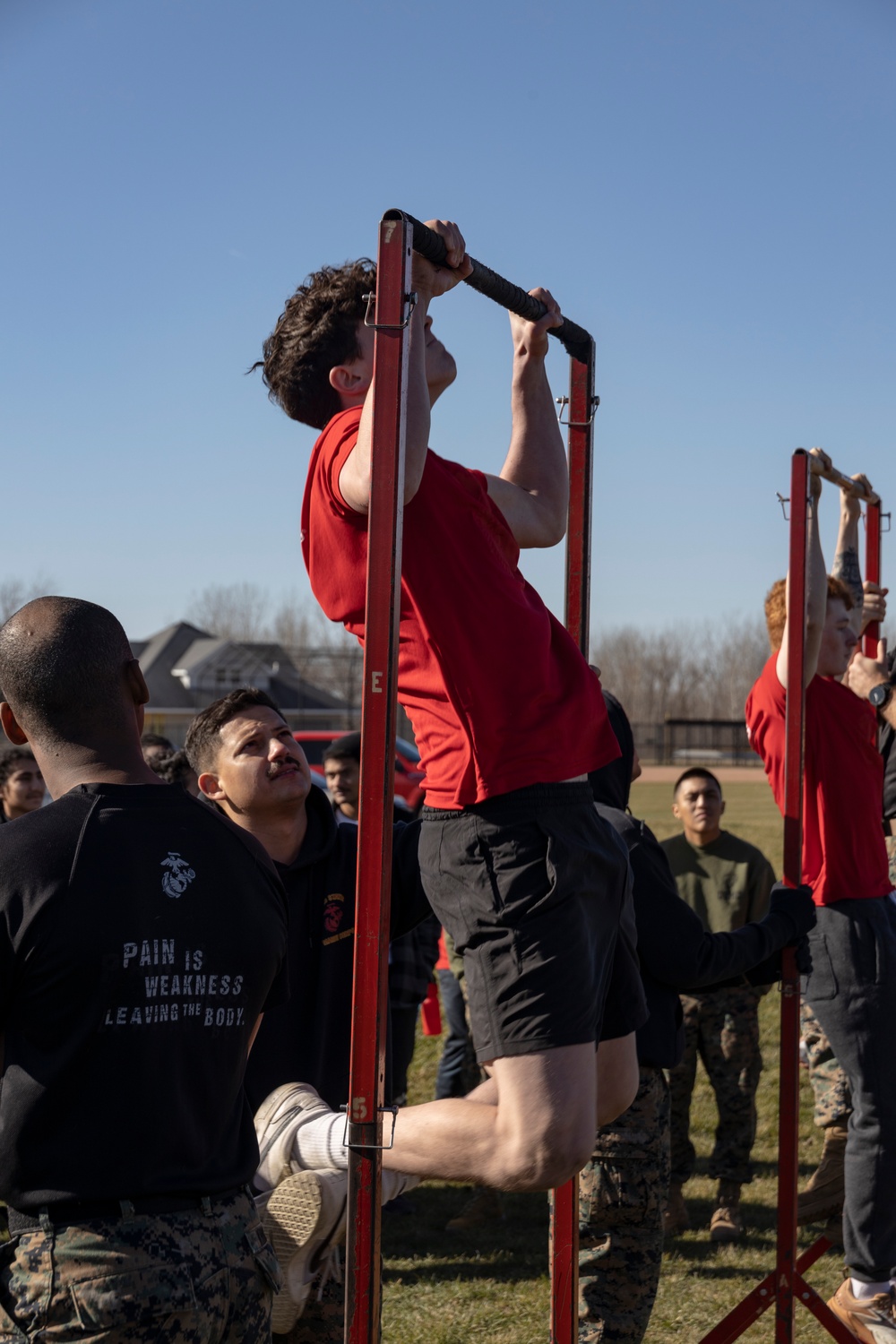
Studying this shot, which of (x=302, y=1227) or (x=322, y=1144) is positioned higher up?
(x=322, y=1144)

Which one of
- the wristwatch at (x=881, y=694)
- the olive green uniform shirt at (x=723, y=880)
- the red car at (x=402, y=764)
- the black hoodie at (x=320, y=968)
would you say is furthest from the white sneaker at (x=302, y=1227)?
the red car at (x=402, y=764)

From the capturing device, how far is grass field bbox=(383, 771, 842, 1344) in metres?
5.05

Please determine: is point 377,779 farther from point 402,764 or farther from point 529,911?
point 402,764

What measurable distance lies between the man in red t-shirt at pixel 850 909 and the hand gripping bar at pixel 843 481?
47mm

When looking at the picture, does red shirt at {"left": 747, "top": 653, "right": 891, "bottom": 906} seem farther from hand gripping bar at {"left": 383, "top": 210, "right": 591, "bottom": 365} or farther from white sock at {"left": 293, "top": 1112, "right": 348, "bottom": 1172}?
white sock at {"left": 293, "top": 1112, "right": 348, "bottom": 1172}

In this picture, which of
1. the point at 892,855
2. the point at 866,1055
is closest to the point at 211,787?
the point at 866,1055

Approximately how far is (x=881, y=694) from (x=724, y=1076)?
271 centimetres

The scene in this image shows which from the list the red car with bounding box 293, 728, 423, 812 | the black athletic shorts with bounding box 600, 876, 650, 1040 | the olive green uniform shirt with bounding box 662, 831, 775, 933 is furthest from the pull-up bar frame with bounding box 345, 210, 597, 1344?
the red car with bounding box 293, 728, 423, 812

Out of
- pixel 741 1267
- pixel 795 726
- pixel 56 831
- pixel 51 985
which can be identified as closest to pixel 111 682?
pixel 56 831

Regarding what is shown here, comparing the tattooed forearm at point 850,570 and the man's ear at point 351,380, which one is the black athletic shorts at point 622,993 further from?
the tattooed forearm at point 850,570

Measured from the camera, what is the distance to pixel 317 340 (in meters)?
2.81

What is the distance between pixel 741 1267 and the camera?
5750 mm

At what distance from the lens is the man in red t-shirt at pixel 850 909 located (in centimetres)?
415

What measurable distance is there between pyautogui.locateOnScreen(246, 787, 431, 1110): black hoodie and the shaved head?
99cm
